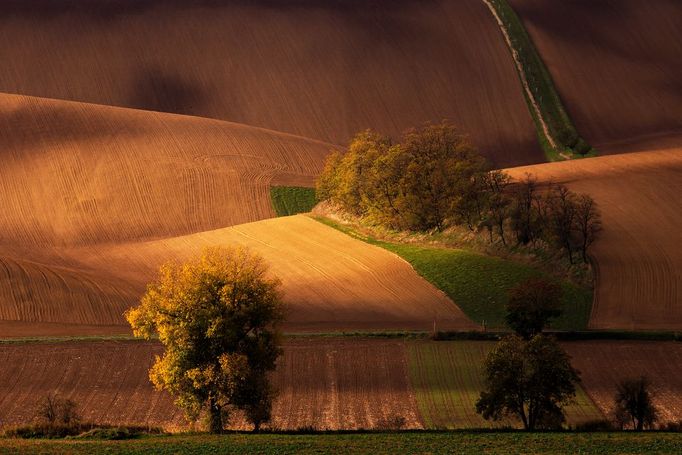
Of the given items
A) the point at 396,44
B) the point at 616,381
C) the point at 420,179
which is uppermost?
the point at 396,44

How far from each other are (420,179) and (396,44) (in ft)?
→ 230

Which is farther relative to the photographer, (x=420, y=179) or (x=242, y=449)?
(x=420, y=179)

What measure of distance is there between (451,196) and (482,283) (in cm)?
1123

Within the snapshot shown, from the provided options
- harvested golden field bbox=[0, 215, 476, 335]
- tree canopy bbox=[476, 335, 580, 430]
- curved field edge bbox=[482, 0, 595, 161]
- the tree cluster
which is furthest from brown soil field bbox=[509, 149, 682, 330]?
curved field edge bbox=[482, 0, 595, 161]

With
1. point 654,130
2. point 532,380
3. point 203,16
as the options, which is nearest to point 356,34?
point 203,16

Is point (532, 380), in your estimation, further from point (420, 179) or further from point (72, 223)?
Answer: point (72, 223)

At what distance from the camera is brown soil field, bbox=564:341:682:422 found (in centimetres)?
5028

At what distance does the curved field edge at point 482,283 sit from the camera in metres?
66.0

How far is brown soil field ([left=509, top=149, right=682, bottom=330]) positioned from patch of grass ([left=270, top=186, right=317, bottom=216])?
61.1ft

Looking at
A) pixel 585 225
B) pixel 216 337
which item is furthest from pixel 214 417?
pixel 585 225

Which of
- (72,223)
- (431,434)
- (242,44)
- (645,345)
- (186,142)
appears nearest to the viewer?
(431,434)

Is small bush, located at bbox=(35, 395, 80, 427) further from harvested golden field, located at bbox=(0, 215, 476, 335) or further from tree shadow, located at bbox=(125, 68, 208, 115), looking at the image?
tree shadow, located at bbox=(125, 68, 208, 115)

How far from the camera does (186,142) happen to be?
12056 cm

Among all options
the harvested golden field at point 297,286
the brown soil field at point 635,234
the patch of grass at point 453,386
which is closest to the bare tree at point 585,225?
A: the brown soil field at point 635,234
